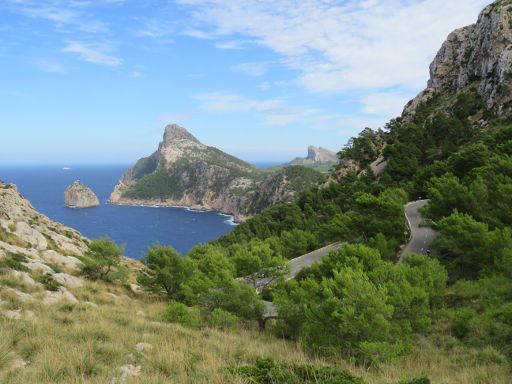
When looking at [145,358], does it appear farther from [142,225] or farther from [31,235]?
[142,225]

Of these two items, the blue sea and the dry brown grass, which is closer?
the dry brown grass

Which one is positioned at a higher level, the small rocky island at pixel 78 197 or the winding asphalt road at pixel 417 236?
the winding asphalt road at pixel 417 236

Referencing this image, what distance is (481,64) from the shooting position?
224 ft

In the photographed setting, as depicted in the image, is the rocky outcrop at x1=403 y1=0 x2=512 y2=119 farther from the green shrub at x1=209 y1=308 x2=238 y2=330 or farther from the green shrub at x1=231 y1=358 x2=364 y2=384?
the green shrub at x1=231 y1=358 x2=364 y2=384

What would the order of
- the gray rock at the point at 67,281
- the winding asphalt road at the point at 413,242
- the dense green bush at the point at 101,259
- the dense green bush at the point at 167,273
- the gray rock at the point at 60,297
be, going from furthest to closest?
the dense green bush at the point at 101,259 → the winding asphalt road at the point at 413,242 → the dense green bush at the point at 167,273 → the gray rock at the point at 67,281 → the gray rock at the point at 60,297

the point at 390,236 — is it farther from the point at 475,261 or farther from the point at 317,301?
the point at 317,301

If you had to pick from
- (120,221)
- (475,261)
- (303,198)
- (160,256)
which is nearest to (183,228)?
(120,221)

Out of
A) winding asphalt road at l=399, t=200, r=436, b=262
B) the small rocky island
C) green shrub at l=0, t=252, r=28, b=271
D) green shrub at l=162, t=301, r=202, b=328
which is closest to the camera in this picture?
green shrub at l=162, t=301, r=202, b=328

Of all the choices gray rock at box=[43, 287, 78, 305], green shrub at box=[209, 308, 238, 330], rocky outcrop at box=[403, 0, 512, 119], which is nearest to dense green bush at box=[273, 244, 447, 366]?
green shrub at box=[209, 308, 238, 330]

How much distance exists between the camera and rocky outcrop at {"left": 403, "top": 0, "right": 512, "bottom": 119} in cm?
5775

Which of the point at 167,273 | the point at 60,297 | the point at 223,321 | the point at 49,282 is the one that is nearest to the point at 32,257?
the point at 49,282

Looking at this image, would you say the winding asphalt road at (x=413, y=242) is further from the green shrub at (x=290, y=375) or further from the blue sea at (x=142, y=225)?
the blue sea at (x=142, y=225)

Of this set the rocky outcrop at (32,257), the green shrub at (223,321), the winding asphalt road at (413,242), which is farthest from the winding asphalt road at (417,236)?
the rocky outcrop at (32,257)

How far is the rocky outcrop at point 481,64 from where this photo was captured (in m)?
57.8
